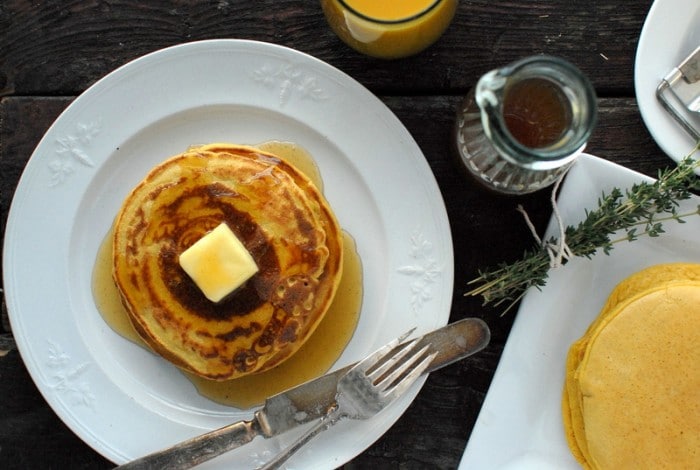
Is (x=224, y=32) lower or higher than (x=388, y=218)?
higher

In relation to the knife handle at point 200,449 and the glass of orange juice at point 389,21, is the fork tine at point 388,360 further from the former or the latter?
the glass of orange juice at point 389,21

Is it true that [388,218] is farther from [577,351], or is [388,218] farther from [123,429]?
[123,429]

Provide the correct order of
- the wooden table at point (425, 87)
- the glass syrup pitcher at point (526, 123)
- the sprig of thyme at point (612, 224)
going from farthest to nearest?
1. the wooden table at point (425, 87)
2. the sprig of thyme at point (612, 224)
3. the glass syrup pitcher at point (526, 123)

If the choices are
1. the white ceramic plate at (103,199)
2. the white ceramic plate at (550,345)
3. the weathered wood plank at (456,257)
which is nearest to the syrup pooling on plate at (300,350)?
the white ceramic plate at (103,199)

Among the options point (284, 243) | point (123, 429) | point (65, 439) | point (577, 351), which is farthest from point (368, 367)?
point (65, 439)

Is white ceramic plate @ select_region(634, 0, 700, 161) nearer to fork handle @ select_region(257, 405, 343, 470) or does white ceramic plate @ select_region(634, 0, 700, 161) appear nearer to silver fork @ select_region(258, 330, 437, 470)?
silver fork @ select_region(258, 330, 437, 470)
